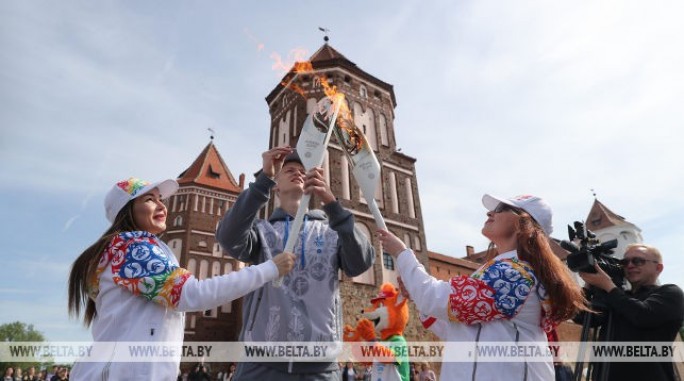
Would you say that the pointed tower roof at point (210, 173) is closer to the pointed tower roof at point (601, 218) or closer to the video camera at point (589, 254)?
the video camera at point (589, 254)

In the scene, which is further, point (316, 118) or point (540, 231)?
point (316, 118)

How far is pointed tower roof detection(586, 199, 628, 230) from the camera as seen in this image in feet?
139

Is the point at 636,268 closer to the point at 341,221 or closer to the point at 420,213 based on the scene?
the point at 341,221

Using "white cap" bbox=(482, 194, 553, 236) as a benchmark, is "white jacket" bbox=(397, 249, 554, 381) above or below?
below

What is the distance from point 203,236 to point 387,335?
2472 cm

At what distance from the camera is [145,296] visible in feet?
6.49

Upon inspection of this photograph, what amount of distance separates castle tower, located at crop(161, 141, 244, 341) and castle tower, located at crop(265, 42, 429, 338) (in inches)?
365

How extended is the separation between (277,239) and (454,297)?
4.08 ft

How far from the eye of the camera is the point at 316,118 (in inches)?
114

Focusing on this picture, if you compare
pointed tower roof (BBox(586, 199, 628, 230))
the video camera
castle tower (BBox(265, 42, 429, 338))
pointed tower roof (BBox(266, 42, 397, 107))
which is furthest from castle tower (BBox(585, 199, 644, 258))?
the video camera

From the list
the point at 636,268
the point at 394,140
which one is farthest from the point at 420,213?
the point at 636,268

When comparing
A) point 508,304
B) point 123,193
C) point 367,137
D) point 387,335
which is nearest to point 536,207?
point 508,304

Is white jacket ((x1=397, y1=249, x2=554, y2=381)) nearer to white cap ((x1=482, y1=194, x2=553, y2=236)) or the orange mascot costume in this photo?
white cap ((x1=482, y1=194, x2=553, y2=236))

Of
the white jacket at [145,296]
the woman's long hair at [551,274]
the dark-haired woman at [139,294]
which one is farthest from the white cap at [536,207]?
the white jacket at [145,296]
